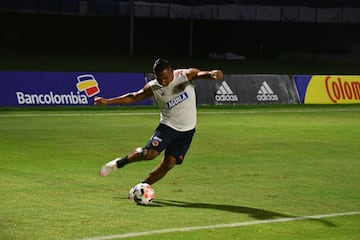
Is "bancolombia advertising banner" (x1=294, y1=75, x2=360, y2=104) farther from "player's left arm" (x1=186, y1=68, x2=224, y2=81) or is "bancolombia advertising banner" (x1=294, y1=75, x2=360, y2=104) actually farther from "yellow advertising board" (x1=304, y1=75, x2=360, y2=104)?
"player's left arm" (x1=186, y1=68, x2=224, y2=81)

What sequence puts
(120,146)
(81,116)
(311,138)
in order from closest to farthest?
(120,146) → (311,138) → (81,116)

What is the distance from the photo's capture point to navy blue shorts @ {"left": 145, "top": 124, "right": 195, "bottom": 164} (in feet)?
44.0

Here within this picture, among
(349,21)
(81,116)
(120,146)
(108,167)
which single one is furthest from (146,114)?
(349,21)

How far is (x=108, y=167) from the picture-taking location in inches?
529

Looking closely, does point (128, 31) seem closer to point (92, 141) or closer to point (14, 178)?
point (92, 141)

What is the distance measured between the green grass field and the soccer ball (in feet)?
0.38

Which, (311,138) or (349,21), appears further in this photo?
(349,21)

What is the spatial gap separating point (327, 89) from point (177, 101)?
25.4m

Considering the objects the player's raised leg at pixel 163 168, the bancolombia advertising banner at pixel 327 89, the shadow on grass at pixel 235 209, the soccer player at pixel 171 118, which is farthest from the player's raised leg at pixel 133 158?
the bancolombia advertising banner at pixel 327 89

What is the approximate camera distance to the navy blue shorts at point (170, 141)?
528 inches

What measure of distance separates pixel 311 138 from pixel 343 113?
9.44 metres

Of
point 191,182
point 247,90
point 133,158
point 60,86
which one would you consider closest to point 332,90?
point 247,90

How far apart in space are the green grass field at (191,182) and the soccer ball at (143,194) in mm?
114

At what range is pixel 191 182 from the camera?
15859 millimetres
